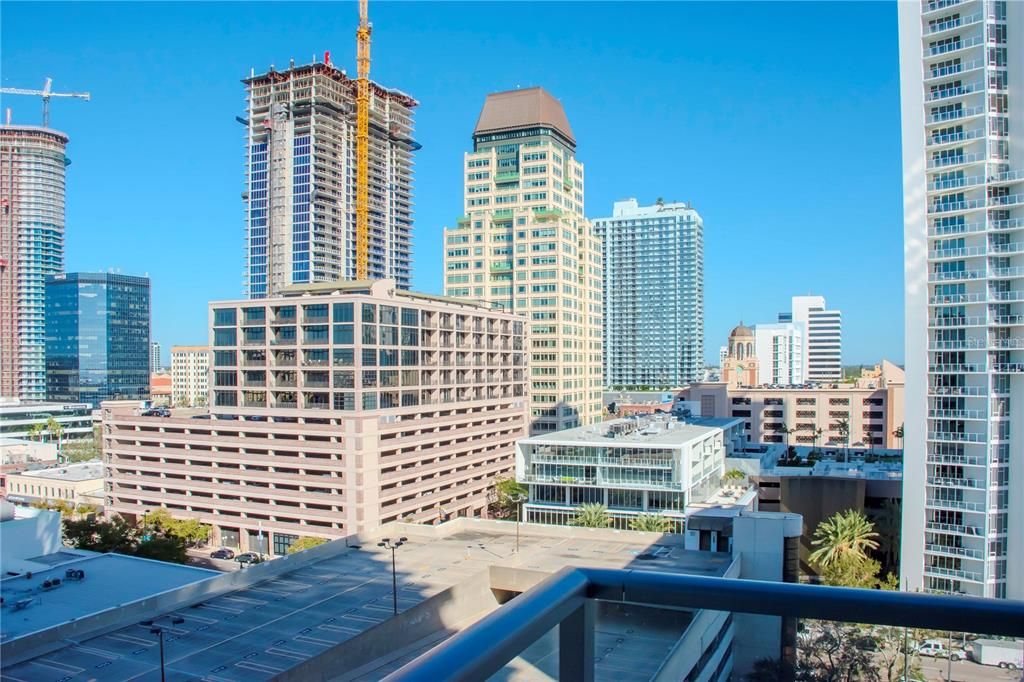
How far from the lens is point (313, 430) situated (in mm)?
44438

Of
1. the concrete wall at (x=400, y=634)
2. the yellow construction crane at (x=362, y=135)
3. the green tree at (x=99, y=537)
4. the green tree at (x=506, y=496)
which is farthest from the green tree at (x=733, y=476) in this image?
the yellow construction crane at (x=362, y=135)

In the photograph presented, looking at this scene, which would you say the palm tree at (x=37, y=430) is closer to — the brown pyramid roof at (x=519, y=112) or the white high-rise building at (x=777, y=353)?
the brown pyramid roof at (x=519, y=112)

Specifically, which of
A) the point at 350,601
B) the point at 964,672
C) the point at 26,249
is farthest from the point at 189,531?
the point at 26,249

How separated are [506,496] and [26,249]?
323ft

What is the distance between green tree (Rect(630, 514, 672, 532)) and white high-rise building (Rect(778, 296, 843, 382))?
133 metres

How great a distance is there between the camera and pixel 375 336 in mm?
45438

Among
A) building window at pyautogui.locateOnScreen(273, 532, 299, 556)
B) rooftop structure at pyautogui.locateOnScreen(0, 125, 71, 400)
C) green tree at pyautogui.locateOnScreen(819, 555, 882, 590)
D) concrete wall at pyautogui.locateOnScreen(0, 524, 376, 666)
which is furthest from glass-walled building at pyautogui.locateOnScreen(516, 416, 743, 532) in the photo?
rooftop structure at pyautogui.locateOnScreen(0, 125, 71, 400)

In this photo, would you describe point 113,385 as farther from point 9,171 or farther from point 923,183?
point 923,183

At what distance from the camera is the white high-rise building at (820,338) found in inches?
6383

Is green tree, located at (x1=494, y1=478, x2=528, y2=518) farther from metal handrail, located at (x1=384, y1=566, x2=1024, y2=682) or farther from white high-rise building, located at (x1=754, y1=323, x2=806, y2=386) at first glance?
white high-rise building, located at (x1=754, y1=323, x2=806, y2=386)

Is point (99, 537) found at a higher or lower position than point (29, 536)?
lower

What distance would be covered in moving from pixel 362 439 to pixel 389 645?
20857 millimetres

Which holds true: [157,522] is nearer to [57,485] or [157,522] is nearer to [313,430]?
[313,430]

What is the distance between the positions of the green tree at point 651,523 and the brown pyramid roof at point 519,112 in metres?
50.5
